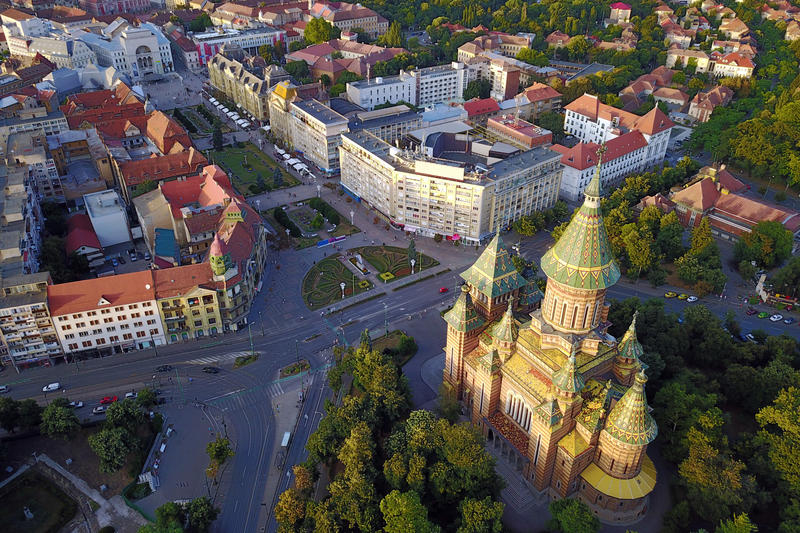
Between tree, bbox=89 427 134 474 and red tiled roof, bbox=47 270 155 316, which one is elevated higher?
red tiled roof, bbox=47 270 155 316

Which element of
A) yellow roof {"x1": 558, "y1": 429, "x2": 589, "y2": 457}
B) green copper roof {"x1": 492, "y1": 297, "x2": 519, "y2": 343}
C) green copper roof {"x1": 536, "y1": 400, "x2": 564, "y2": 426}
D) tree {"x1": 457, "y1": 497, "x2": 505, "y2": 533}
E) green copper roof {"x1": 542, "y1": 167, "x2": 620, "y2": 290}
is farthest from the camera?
green copper roof {"x1": 492, "y1": 297, "x2": 519, "y2": 343}

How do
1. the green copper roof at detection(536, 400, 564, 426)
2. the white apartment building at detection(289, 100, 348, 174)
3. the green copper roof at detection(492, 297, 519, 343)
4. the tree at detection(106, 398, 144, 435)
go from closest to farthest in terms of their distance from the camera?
1. the green copper roof at detection(536, 400, 564, 426)
2. the green copper roof at detection(492, 297, 519, 343)
3. the tree at detection(106, 398, 144, 435)
4. the white apartment building at detection(289, 100, 348, 174)

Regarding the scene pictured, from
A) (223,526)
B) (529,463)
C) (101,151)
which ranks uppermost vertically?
(101,151)

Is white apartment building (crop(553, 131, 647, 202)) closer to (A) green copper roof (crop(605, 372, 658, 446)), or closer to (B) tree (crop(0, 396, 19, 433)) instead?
(A) green copper roof (crop(605, 372, 658, 446))

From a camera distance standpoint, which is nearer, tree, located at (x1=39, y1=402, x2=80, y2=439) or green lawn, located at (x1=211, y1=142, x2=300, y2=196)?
tree, located at (x1=39, y1=402, x2=80, y2=439)

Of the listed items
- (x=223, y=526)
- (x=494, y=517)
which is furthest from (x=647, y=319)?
(x=223, y=526)

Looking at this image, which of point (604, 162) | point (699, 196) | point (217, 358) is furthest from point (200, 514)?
point (604, 162)

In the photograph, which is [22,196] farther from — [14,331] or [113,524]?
[113,524]

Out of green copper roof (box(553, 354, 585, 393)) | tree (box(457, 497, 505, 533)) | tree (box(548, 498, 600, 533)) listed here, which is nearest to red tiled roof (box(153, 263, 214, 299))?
tree (box(457, 497, 505, 533))
